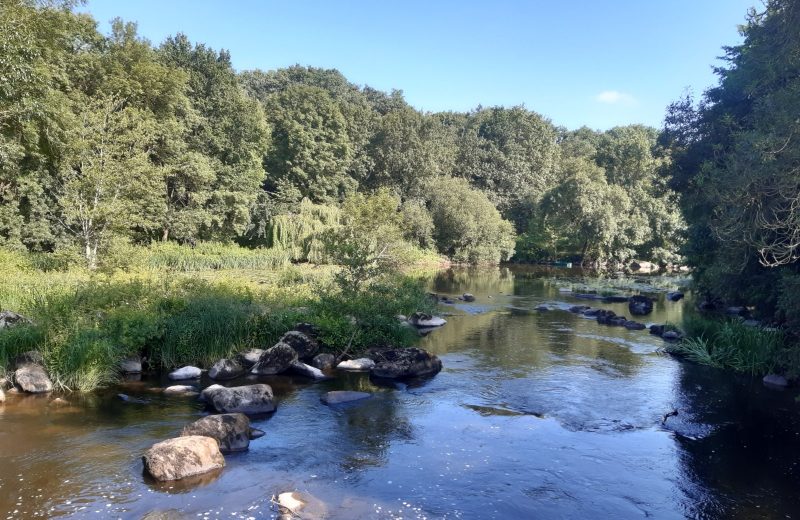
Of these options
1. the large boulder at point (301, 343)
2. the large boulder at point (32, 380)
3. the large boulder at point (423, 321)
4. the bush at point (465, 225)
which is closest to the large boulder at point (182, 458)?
the large boulder at point (32, 380)

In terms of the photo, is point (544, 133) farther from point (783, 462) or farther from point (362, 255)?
point (783, 462)

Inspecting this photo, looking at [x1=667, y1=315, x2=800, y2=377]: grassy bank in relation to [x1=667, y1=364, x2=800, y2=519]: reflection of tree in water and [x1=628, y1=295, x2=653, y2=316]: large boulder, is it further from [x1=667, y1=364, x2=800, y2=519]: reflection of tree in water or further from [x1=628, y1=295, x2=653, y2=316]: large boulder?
[x1=628, y1=295, x2=653, y2=316]: large boulder

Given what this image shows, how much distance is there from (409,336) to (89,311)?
9.08 m

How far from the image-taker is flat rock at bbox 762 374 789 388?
14.4 m

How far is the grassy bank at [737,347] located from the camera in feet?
51.1

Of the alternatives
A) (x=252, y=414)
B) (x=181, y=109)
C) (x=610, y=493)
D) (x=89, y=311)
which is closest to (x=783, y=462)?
(x=610, y=493)

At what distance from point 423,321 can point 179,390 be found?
11.5 meters

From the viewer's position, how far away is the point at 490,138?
79062mm

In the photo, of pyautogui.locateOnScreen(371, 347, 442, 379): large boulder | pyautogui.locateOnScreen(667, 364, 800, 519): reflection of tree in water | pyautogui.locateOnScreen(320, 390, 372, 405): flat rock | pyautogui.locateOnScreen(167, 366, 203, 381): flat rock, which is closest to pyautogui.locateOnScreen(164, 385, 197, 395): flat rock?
pyautogui.locateOnScreen(167, 366, 203, 381): flat rock

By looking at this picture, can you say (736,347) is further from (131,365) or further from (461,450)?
(131,365)

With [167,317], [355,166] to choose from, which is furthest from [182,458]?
[355,166]

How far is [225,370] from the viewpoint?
561 inches

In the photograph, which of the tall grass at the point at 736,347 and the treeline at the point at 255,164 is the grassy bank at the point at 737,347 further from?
the treeline at the point at 255,164

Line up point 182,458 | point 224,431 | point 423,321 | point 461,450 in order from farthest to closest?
point 423,321 → point 461,450 → point 224,431 → point 182,458
